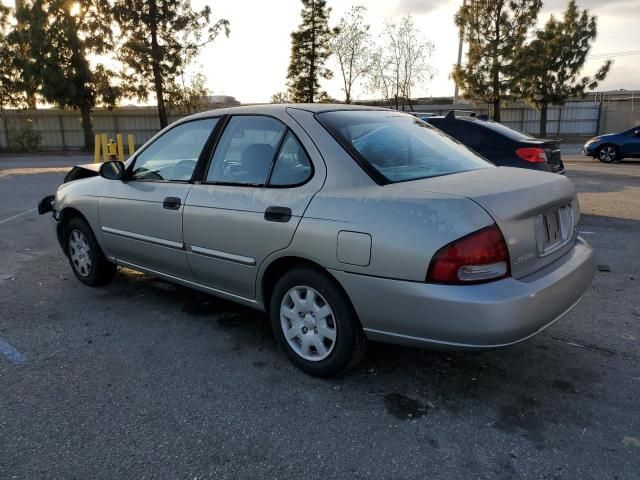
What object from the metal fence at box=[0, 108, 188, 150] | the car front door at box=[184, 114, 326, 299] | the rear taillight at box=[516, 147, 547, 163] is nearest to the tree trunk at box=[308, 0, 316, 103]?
the metal fence at box=[0, 108, 188, 150]

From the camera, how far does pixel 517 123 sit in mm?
32344

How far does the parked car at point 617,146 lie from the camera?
56.7ft

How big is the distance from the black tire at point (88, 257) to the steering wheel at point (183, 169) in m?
1.33

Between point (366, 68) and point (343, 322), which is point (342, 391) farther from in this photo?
point (366, 68)

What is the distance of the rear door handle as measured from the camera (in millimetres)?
3146

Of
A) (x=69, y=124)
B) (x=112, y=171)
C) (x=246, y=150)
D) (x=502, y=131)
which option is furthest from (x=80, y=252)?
(x=69, y=124)

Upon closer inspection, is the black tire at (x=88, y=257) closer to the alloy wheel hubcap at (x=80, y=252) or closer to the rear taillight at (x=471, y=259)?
the alloy wheel hubcap at (x=80, y=252)

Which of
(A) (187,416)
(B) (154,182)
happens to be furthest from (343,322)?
(B) (154,182)

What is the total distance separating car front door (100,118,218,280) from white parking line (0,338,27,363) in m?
1.13

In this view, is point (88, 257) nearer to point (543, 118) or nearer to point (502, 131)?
point (502, 131)

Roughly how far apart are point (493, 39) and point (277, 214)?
92.1ft

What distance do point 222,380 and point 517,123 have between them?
32.8 m

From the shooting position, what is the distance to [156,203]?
159 inches

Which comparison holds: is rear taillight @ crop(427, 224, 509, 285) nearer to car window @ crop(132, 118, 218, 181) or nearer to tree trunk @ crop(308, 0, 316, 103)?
car window @ crop(132, 118, 218, 181)
